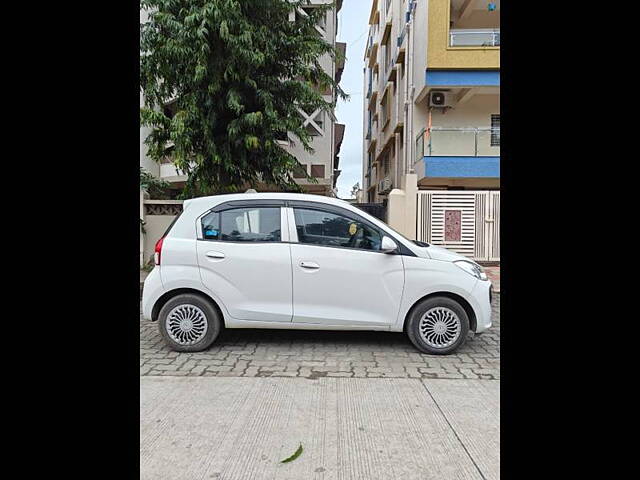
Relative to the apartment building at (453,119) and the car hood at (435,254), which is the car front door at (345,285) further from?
the apartment building at (453,119)

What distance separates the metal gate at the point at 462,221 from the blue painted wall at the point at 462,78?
13.1 ft

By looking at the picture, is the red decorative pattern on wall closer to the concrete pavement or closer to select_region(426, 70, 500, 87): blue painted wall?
select_region(426, 70, 500, 87): blue painted wall

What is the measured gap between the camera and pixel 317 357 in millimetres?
4938

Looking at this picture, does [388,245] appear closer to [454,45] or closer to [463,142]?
[463,142]

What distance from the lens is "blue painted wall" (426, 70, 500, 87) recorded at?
1380cm

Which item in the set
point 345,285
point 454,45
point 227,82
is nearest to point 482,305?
point 345,285

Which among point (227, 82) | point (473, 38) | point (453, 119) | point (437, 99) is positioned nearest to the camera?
point (227, 82)

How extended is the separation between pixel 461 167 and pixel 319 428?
12.2 meters

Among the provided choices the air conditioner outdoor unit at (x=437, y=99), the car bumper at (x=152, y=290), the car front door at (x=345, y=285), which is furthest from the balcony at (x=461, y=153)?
the car bumper at (x=152, y=290)

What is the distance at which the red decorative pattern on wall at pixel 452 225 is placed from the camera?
12.1 m
